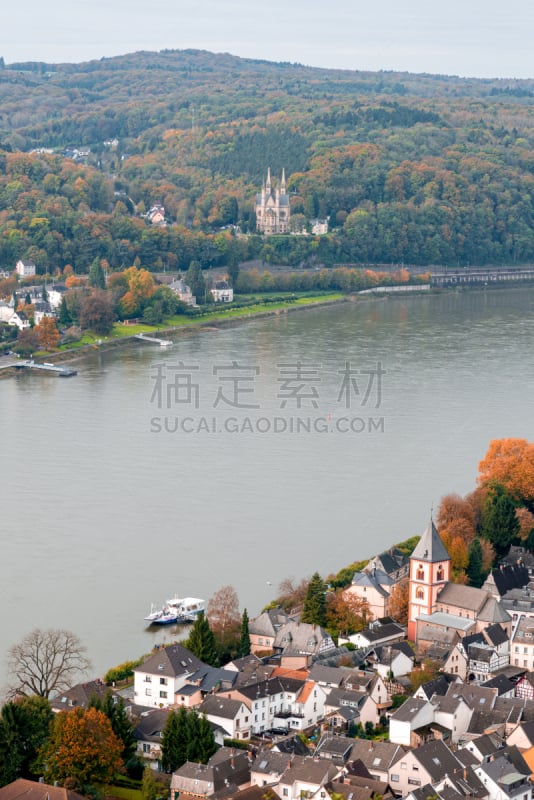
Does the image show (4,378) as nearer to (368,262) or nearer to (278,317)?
(278,317)

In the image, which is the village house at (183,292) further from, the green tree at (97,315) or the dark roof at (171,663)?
the dark roof at (171,663)

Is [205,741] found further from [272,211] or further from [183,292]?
[272,211]

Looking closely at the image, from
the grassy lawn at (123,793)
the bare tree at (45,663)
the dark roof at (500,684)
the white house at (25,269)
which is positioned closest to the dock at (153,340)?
the white house at (25,269)

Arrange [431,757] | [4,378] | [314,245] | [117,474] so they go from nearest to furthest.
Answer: [431,757] → [117,474] → [4,378] → [314,245]

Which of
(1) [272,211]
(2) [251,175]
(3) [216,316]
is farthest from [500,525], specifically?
(2) [251,175]

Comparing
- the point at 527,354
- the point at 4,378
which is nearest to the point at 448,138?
the point at 527,354

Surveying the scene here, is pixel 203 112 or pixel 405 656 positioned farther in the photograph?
pixel 203 112
